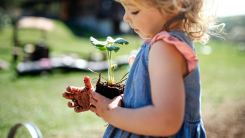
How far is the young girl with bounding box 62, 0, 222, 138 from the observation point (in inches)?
35.4

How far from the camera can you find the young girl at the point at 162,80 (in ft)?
2.95

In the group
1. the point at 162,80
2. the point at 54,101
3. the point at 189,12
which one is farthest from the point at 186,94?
the point at 54,101

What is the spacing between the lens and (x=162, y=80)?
900 mm

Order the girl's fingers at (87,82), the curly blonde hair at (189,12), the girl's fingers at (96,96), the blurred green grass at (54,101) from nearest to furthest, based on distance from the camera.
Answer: the curly blonde hair at (189,12) → the girl's fingers at (96,96) → the girl's fingers at (87,82) → the blurred green grass at (54,101)

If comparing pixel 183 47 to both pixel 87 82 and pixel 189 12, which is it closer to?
pixel 189 12

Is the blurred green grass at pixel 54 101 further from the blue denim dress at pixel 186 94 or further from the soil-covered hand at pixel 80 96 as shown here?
the soil-covered hand at pixel 80 96

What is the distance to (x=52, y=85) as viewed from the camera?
295 inches

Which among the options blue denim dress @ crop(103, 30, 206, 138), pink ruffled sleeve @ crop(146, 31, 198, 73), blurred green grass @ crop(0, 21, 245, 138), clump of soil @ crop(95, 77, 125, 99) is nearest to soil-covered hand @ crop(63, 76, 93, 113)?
clump of soil @ crop(95, 77, 125, 99)

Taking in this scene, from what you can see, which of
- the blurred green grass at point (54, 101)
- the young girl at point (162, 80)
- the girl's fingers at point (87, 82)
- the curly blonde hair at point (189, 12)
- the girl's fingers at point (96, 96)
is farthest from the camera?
the blurred green grass at point (54, 101)

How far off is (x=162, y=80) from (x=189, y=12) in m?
0.45

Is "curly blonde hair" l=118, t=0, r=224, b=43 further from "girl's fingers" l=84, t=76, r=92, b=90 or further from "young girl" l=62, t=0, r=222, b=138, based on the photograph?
"girl's fingers" l=84, t=76, r=92, b=90

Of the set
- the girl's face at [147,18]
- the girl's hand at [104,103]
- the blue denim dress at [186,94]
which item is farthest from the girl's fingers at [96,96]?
the girl's face at [147,18]

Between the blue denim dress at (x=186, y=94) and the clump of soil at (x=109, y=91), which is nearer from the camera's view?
the blue denim dress at (x=186, y=94)

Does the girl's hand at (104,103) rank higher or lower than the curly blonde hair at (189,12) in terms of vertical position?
lower
